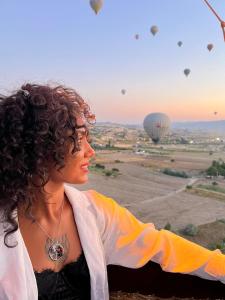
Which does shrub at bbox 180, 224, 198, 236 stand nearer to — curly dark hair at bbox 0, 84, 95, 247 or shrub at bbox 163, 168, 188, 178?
curly dark hair at bbox 0, 84, 95, 247

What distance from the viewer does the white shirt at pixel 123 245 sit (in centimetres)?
139

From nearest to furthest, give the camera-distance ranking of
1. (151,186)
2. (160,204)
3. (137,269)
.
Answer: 1. (137,269)
2. (160,204)
3. (151,186)

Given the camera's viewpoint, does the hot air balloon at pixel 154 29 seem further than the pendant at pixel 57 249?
Yes

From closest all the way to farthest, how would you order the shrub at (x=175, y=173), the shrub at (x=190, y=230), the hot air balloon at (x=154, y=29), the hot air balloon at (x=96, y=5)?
the shrub at (x=190, y=230) → the hot air balloon at (x=96, y=5) → the hot air balloon at (x=154, y=29) → the shrub at (x=175, y=173)

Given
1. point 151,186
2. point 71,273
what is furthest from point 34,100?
point 151,186

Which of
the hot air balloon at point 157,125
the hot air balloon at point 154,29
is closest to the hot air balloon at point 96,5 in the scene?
the hot air balloon at point 154,29

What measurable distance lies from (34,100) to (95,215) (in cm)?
44

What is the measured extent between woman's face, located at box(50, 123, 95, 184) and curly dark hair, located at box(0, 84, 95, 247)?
0.06 ft

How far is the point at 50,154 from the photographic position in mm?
1346

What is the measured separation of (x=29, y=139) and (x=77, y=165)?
7.0 inches

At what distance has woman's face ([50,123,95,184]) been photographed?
4.45ft

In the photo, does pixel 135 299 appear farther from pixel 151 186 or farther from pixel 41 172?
pixel 151 186

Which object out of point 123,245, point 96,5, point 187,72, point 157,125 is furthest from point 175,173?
point 123,245

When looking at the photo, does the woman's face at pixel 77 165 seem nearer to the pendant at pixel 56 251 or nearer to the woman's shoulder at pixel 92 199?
the woman's shoulder at pixel 92 199
